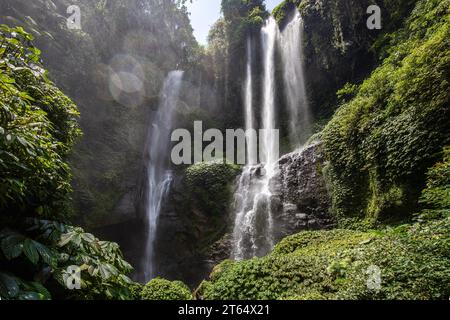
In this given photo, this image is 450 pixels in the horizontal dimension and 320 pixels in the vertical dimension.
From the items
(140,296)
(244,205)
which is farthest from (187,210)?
(140,296)

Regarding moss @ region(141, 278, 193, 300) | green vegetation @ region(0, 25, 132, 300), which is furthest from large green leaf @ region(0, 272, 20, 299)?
moss @ region(141, 278, 193, 300)

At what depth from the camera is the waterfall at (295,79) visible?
15877mm

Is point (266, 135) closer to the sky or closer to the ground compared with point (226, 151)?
closer to the sky

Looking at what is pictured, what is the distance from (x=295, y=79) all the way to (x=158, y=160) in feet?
34.1

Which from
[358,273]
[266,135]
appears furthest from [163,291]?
[266,135]

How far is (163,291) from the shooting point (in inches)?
205

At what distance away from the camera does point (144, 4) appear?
19.4m

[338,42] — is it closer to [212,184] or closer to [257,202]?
[257,202]

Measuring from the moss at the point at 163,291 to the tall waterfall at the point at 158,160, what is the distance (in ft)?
26.0

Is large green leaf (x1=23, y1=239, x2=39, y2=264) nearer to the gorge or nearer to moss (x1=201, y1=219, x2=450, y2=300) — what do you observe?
the gorge

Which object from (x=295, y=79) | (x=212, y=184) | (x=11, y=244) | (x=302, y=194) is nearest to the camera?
(x=11, y=244)

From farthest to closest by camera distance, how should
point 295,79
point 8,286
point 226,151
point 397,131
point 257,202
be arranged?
point 226,151 < point 295,79 < point 257,202 < point 397,131 < point 8,286

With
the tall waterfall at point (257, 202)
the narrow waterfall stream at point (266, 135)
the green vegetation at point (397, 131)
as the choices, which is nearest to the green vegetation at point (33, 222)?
the green vegetation at point (397, 131)
